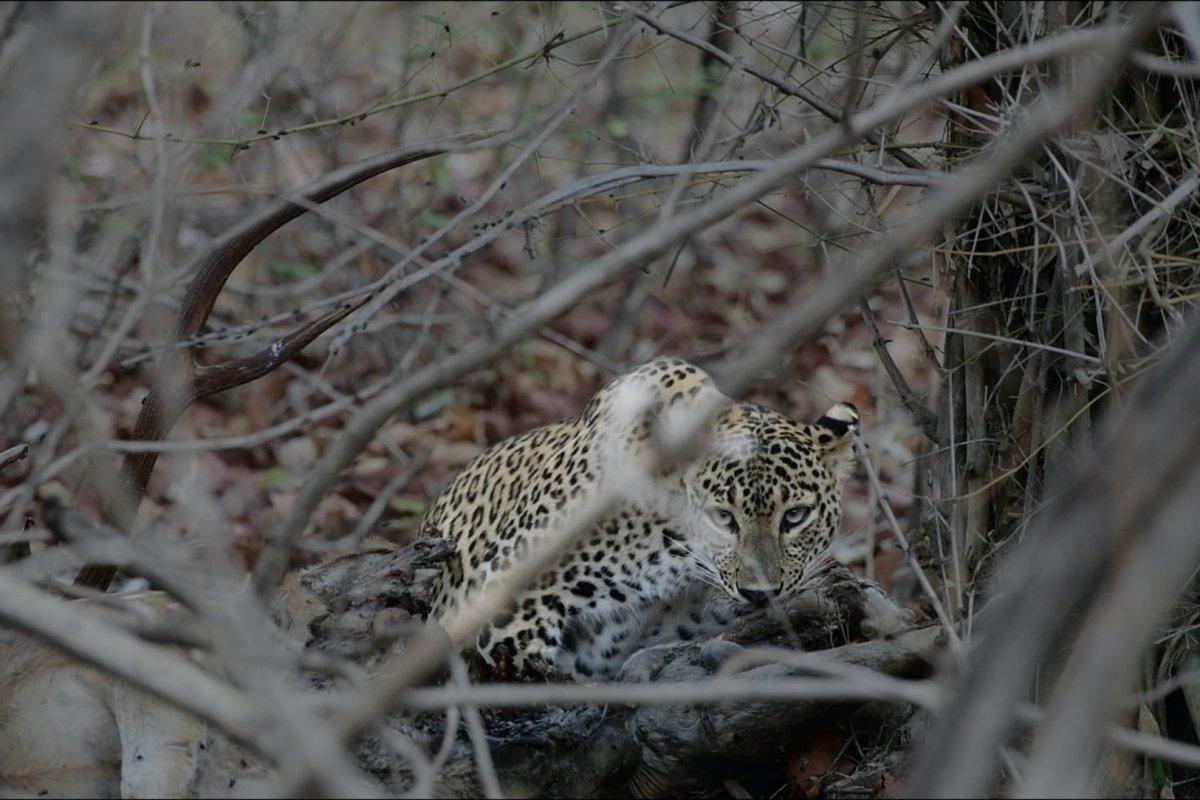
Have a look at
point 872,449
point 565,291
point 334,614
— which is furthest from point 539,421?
point 565,291

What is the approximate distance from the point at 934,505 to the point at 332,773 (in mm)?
2976

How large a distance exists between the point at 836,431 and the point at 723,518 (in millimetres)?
667

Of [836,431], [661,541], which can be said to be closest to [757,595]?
[661,541]

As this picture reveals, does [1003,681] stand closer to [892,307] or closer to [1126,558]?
[1126,558]

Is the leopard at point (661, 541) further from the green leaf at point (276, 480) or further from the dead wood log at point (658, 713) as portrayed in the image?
the green leaf at point (276, 480)

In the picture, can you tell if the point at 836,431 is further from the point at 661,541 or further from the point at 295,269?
the point at 295,269

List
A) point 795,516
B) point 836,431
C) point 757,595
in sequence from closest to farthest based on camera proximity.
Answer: point 757,595 < point 795,516 < point 836,431

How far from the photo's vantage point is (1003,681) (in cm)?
247

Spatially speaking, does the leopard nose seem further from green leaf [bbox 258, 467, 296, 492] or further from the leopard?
green leaf [bbox 258, 467, 296, 492]

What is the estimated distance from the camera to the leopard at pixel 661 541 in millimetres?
5500

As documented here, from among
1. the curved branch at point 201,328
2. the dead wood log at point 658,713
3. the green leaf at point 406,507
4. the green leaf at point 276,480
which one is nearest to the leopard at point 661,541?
the dead wood log at point 658,713

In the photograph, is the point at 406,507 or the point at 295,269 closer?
the point at 406,507

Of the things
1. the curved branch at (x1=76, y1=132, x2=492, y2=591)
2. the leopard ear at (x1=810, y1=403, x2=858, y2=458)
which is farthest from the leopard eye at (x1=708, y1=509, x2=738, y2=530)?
the curved branch at (x1=76, y1=132, x2=492, y2=591)

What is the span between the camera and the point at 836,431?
5883 millimetres
